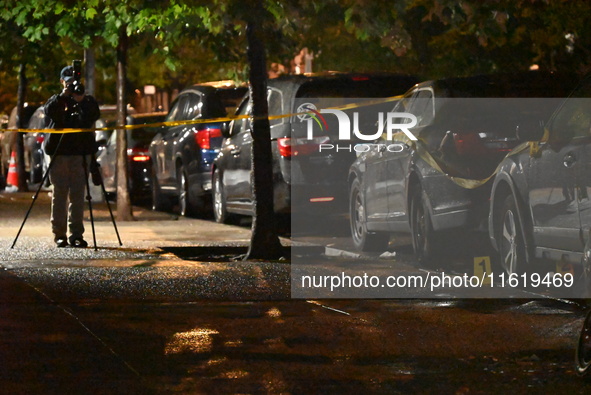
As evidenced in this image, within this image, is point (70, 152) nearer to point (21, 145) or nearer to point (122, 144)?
point (122, 144)

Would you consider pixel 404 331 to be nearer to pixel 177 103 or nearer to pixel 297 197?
pixel 297 197

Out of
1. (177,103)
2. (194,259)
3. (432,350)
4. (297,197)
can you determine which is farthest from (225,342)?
(177,103)

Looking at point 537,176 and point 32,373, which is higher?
point 537,176

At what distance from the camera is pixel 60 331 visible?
8.67 metres

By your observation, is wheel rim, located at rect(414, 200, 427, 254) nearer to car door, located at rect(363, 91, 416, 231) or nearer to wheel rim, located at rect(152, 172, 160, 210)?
car door, located at rect(363, 91, 416, 231)

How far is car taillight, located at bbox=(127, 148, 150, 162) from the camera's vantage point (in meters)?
23.6

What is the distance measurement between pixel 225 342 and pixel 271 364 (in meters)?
0.74

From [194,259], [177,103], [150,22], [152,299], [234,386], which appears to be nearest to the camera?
[234,386]

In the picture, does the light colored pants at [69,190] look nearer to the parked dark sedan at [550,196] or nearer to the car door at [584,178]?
the parked dark sedan at [550,196]

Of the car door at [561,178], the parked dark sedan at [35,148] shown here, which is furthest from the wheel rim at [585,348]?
the parked dark sedan at [35,148]

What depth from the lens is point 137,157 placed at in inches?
936

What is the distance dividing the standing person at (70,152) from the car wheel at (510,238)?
5.06 metres

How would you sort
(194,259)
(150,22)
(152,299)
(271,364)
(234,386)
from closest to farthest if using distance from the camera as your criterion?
1. (234,386)
2. (271,364)
3. (152,299)
4. (194,259)
5. (150,22)

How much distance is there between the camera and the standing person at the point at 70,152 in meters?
14.4
